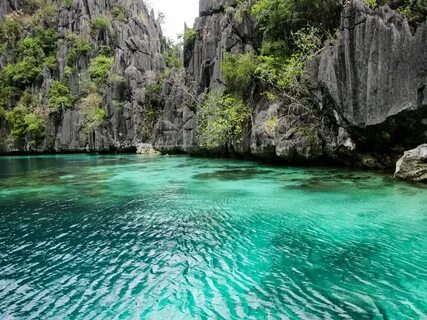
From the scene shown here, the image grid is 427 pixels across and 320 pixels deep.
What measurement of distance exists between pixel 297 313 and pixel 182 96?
34075mm

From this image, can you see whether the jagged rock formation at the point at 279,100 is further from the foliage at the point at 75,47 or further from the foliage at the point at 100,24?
the foliage at the point at 100,24

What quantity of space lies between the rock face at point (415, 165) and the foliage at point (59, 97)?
43.8 meters

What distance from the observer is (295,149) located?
66.1 feet

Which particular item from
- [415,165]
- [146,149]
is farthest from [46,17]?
[415,165]

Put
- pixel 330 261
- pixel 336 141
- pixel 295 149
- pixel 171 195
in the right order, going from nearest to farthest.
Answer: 1. pixel 330 261
2. pixel 171 195
3. pixel 336 141
4. pixel 295 149

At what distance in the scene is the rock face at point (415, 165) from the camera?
44.6 ft

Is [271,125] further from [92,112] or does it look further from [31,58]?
[31,58]

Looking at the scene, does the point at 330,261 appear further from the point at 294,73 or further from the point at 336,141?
the point at 294,73

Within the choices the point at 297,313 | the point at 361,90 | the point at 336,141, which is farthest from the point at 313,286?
the point at 336,141

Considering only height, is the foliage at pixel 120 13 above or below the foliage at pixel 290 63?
above

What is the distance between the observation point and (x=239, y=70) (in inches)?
987

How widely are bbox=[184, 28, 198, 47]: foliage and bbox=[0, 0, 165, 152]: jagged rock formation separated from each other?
34.5 feet

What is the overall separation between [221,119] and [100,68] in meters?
30.7

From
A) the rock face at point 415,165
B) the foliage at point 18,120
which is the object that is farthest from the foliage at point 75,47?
the rock face at point 415,165
